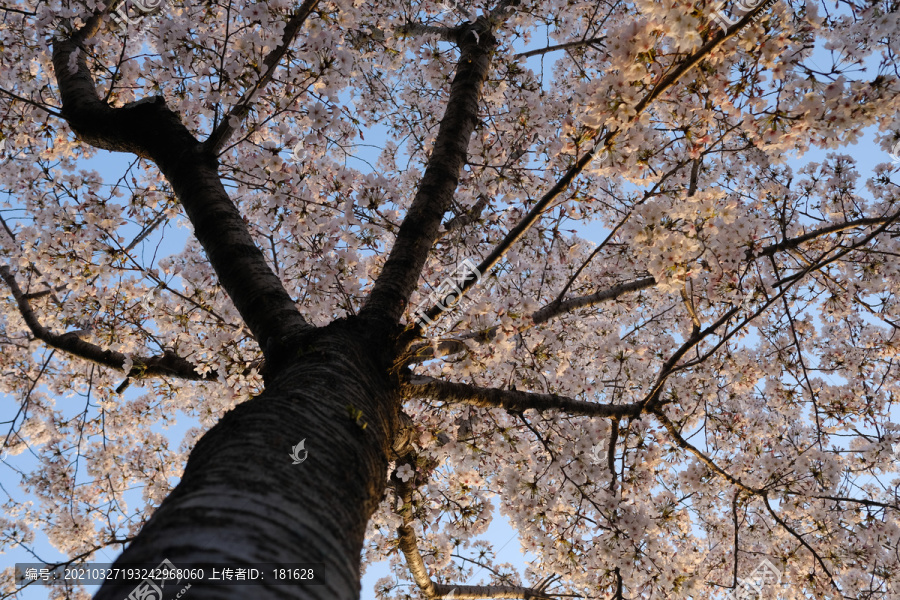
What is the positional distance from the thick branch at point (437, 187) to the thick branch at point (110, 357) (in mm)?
1727

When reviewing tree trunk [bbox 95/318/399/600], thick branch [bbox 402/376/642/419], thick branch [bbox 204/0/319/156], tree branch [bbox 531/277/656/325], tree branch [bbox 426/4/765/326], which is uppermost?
thick branch [bbox 204/0/319/156]

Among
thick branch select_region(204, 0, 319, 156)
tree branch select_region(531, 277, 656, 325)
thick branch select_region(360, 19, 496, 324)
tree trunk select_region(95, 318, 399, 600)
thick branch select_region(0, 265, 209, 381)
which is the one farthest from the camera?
thick branch select_region(0, 265, 209, 381)

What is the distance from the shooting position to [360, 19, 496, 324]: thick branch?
256 cm

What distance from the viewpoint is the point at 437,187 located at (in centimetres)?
315

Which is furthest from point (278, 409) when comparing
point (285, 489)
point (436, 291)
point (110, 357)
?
point (110, 357)

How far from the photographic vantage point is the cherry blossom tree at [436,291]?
189cm

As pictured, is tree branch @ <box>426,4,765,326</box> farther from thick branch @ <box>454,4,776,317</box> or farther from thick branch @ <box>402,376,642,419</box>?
thick branch @ <box>402,376,642,419</box>

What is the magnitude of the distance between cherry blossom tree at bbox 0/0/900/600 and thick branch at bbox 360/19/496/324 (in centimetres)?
2

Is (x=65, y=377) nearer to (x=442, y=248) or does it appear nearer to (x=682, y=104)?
(x=442, y=248)

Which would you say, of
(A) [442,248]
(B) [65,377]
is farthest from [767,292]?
(B) [65,377]

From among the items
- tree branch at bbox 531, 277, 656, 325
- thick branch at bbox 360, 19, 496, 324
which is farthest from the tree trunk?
tree branch at bbox 531, 277, 656, 325

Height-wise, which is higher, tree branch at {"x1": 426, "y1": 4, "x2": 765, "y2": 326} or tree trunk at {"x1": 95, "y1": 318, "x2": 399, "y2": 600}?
tree branch at {"x1": 426, "y1": 4, "x2": 765, "y2": 326}

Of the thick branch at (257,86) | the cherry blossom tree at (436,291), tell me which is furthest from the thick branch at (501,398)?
the thick branch at (257,86)

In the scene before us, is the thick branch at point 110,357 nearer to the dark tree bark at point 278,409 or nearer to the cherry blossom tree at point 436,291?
the cherry blossom tree at point 436,291
